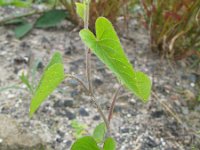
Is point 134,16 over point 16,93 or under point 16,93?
over

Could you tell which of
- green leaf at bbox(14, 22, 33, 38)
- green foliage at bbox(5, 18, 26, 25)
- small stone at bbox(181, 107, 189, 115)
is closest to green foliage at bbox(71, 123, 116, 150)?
small stone at bbox(181, 107, 189, 115)

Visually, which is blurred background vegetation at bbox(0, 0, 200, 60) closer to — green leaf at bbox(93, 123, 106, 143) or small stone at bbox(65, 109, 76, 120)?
small stone at bbox(65, 109, 76, 120)

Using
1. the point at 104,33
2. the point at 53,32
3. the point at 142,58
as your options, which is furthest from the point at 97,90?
the point at 104,33

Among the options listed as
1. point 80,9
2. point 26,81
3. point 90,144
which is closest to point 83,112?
point 26,81

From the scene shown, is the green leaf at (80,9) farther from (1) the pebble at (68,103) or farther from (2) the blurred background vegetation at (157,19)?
(2) the blurred background vegetation at (157,19)

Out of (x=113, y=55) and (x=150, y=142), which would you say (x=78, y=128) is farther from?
(x=113, y=55)

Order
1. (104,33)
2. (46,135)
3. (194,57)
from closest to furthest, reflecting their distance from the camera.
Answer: (104,33), (46,135), (194,57)

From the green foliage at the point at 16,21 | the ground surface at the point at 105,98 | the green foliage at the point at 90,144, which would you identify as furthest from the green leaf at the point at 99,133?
the green foliage at the point at 16,21

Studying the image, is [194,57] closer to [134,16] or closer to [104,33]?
[134,16]
